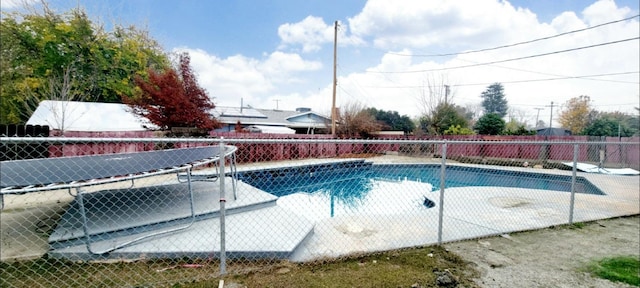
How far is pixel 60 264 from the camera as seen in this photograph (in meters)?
2.56

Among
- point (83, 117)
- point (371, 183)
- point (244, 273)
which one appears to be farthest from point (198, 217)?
point (83, 117)

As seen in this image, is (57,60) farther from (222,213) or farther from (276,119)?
(222,213)

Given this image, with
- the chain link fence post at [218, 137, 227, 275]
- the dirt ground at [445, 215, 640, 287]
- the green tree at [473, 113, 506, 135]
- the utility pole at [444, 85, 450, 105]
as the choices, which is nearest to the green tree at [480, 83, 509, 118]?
the utility pole at [444, 85, 450, 105]

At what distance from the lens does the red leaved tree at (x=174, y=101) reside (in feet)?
31.7

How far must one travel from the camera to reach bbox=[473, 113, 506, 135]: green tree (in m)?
16.8

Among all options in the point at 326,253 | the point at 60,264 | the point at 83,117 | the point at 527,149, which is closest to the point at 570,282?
the point at 326,253

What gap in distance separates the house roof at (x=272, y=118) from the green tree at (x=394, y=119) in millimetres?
4547

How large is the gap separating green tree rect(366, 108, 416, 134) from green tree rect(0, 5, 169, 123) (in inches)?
665

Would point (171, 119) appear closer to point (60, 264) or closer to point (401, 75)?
point (60, 264)

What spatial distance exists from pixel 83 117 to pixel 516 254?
51.3 ft

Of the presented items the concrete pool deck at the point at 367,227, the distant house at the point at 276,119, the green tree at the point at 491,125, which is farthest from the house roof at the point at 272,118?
the concrete pool deck at the point at 367,227

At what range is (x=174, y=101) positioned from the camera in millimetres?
9664

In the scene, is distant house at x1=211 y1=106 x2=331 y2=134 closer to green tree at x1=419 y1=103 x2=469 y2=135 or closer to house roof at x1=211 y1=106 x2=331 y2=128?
house roof at x1=211 y1=106 x2=331 y2=128

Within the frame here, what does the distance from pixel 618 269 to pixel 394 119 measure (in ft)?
71.0
